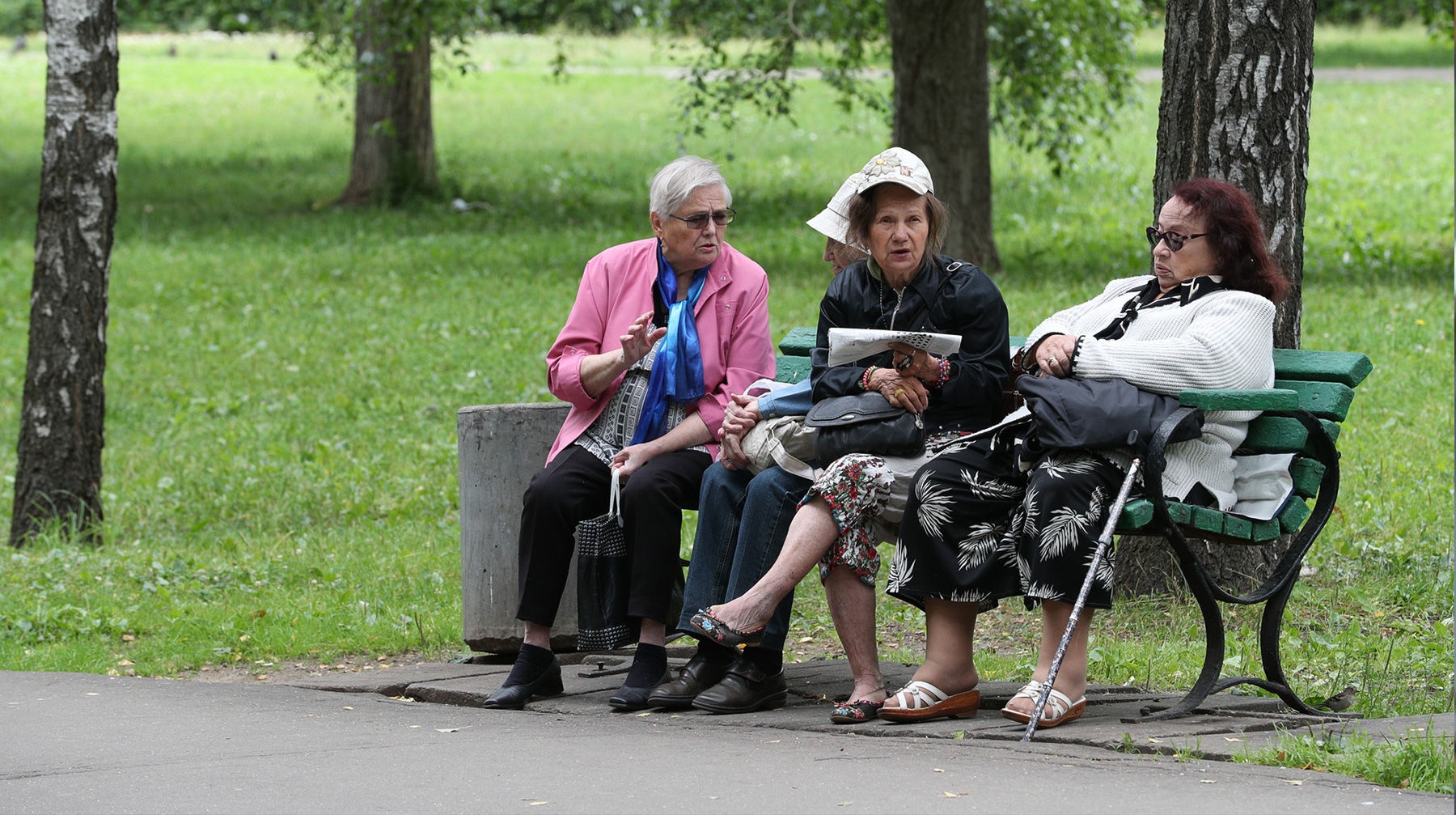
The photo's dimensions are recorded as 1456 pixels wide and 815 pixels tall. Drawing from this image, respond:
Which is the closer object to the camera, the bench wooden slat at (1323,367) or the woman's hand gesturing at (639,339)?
the bench wooden slat at (1323,367)

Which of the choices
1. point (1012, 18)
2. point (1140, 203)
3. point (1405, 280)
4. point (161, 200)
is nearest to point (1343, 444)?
point (1405, 280)

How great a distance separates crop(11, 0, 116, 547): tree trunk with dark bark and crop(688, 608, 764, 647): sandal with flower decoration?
457 centimetres

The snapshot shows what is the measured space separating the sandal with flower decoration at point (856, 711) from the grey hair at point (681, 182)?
160cm

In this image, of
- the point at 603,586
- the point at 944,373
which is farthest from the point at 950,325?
the point at 603,586

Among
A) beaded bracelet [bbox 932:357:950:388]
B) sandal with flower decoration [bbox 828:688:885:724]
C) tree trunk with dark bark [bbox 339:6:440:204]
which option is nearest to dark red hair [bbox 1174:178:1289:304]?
beaded bracelet [bbox 932:357:950:388]

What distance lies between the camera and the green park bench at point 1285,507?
414cm

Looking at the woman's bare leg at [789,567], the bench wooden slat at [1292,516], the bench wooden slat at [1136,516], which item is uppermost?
the bench wooden slat at [1136,516]

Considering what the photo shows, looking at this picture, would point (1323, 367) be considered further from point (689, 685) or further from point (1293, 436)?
point (689, 685)

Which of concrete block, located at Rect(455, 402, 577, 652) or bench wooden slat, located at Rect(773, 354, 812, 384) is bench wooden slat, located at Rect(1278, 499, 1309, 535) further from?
concrete block, located at Rect(455, 402, 577, 652)

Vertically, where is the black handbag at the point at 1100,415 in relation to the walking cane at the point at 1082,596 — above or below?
above

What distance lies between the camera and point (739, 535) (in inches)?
183

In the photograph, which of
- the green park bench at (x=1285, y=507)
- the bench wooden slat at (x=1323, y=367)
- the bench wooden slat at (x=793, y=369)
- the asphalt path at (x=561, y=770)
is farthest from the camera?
the bench wooden slat at (x=793, y=369)

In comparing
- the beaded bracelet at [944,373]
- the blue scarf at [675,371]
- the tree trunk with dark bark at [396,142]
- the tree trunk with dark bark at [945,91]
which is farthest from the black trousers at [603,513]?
the tree trunk with dark bark at [396,142]

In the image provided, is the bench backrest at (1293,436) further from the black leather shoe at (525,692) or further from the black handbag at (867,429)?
the black leather shoe at (525,692)
